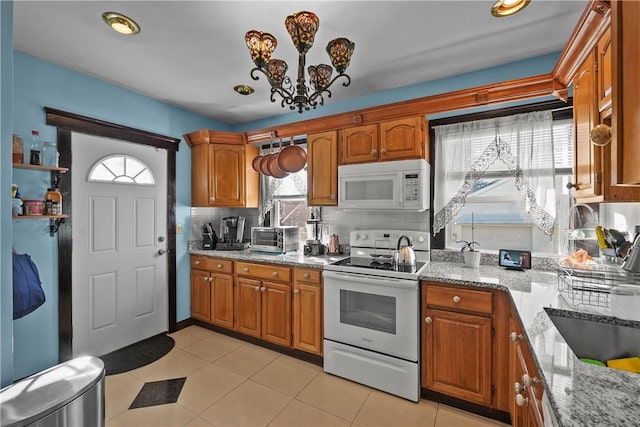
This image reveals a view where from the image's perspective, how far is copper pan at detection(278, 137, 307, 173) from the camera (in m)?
3.07

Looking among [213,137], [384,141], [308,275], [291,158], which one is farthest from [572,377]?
[213,137]

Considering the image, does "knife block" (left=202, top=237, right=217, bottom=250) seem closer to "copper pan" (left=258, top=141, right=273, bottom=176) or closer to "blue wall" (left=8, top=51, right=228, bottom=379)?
"copper pan" (left=258, top=141, right=273, bottom=176)

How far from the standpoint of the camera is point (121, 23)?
1811 millimetres

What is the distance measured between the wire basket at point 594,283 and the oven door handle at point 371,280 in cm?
85

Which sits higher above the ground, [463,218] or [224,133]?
[224,133]

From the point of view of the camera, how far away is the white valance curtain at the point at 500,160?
2191 millimetres

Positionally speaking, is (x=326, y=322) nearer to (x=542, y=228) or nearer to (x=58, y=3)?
(x=542, y=228)

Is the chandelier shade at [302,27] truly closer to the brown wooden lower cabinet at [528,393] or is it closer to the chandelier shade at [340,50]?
the chandelier shade at [340,50]

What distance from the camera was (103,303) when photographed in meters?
2.68

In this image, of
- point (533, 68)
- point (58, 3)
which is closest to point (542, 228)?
point (533, 68)

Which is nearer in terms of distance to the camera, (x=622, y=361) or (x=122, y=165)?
(x=622, y=361)

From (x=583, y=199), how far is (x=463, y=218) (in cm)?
102

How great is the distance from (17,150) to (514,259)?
381 cm

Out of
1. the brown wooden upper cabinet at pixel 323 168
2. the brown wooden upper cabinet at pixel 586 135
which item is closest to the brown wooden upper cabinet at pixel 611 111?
the brown wooden upper cabinet at pixel 586 135
